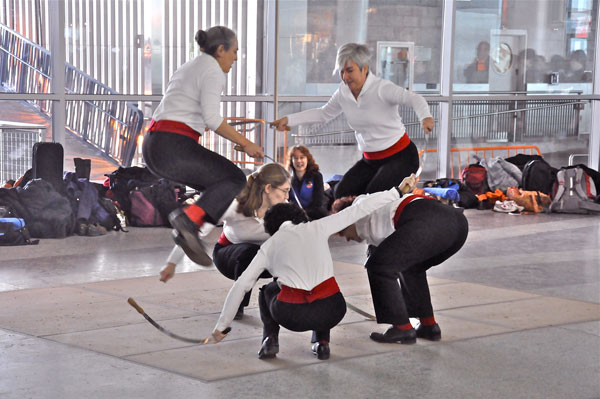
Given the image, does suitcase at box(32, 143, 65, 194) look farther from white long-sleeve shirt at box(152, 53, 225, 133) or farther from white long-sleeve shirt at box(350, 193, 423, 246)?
white long-sleeve shirt at box(350, 193, 423, 246)

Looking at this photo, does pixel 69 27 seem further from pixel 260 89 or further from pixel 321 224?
A: pixel 321 224

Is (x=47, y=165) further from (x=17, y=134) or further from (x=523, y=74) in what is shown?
(x=523, y=74)

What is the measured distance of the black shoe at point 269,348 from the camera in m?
4.05

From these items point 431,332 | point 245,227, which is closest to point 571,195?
point 431,332

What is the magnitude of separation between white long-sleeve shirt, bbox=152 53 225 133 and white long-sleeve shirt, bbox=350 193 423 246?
91cm

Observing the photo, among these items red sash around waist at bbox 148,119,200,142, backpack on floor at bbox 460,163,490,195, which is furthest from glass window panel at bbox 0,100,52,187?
red sash around waist at bbox 148,119,200,142

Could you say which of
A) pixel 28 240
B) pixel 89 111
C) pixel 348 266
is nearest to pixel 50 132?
pixel 89 111

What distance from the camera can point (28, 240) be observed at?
754 cm

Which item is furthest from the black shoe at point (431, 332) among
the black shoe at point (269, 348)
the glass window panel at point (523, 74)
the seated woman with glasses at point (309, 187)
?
the glass window panel at point (523, 74)

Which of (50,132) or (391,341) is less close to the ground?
(50,132)

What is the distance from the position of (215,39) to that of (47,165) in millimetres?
4575

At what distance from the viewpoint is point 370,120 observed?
4.96 metres

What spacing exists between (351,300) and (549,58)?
8.70m

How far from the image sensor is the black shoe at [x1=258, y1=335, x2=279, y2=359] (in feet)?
13.3
